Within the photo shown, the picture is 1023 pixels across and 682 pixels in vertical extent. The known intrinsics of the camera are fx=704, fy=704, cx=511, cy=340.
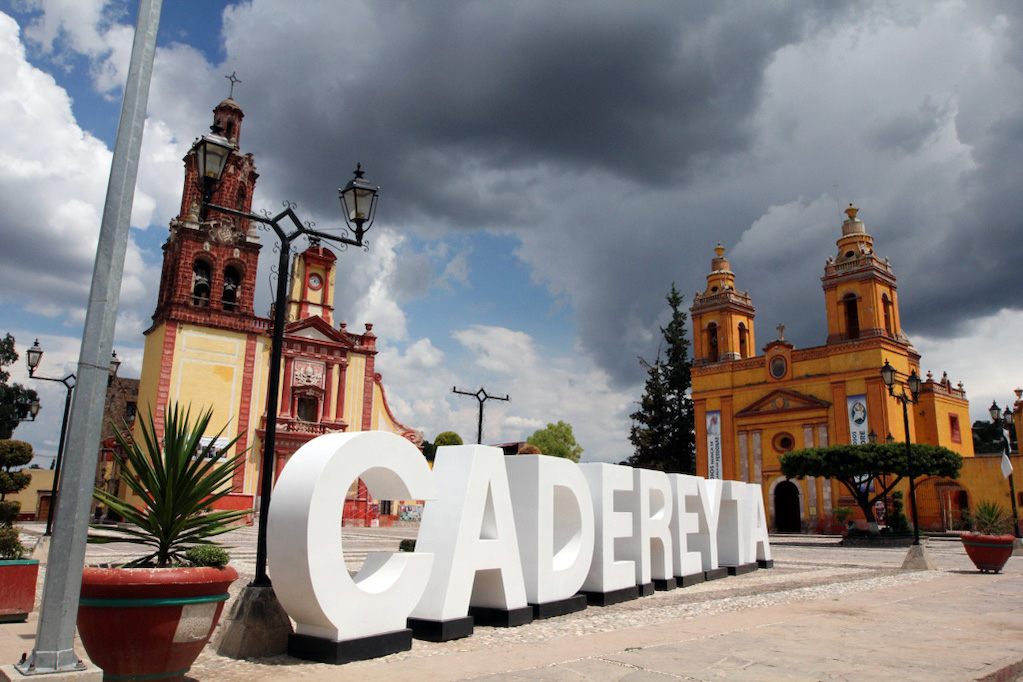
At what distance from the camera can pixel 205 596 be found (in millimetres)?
4398

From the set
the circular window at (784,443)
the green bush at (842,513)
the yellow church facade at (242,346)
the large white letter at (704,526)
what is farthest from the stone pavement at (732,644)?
the circular window at (784,443)

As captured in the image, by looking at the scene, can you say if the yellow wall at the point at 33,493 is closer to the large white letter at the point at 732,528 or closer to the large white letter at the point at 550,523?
the large white letter at the point at 732,528

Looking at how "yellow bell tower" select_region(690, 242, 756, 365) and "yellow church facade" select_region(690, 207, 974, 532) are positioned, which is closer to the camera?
"yellow church facade" select_region(690, 207, 974, 532)

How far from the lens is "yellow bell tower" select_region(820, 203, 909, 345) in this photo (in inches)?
1332

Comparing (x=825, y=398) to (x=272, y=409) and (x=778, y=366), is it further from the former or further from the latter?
(x=272, y=409)

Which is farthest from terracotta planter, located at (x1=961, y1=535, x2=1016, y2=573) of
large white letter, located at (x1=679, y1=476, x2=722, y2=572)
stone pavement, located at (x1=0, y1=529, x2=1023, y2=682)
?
large white letter, located at (x1=679, y1=476, x2=722, y2=572)

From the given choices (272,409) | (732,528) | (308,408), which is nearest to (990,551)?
(732,528)

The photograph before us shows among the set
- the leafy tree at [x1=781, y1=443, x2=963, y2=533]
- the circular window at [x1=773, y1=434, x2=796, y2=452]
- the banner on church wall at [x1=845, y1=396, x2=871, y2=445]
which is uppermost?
the banner on church wall at [x1=845, y1=396, x2=871, y2=445]

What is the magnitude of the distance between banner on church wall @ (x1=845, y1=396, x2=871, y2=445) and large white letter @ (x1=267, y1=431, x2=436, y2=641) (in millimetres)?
31252

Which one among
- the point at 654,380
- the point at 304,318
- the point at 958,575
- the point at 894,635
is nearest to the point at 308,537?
the point at 894,635

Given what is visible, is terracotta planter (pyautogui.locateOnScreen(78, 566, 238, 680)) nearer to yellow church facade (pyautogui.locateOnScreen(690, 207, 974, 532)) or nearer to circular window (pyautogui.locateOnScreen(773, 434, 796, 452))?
yellow church facade (pyautogui.locateOnScreen(690, 207, 974, 532))

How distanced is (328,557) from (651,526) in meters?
6.13

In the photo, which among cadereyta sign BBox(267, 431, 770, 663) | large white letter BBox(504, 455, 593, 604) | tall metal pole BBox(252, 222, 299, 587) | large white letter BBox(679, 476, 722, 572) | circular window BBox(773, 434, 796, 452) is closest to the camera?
cadereyta sign BBox(267, 431, 770, 663)

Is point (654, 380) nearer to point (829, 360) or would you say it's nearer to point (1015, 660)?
point (829, 360)
